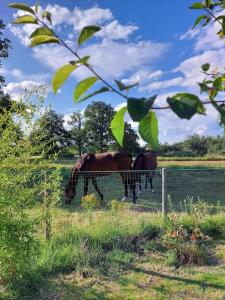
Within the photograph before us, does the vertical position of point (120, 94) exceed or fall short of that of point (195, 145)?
it falls short

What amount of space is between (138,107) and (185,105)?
7 cm

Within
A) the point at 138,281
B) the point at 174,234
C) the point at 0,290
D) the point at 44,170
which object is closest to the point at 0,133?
the point at 44,170

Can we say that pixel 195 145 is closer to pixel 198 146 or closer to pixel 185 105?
pixel 198 146

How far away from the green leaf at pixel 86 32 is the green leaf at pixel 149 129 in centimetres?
18

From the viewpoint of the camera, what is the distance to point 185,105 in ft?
2.09

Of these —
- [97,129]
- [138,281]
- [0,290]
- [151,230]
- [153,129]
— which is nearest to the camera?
[153,129]

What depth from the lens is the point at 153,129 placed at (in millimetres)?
739

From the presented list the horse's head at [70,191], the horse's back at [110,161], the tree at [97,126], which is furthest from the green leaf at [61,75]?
the tree at [97,126]

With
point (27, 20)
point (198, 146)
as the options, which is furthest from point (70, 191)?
point (198, 146)

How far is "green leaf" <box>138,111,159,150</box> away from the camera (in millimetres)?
729

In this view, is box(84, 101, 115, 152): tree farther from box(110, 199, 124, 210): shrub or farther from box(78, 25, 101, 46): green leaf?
box(78, 25, 101, 46): green leaf

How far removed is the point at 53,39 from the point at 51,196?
4.88 meters

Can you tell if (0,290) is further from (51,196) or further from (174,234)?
(174,234)

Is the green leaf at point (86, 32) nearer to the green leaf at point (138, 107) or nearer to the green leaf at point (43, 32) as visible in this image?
the green leaf at point (43, 32)
